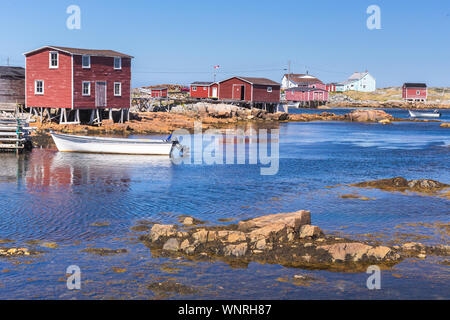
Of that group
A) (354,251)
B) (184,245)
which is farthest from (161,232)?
(354,251)

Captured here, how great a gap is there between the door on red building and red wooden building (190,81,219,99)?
4121 centimetres

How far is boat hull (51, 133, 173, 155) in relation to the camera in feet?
115

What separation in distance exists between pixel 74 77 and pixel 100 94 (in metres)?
3.88

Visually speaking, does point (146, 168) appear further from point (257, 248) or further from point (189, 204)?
point (257, 248)

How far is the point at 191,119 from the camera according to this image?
227ft

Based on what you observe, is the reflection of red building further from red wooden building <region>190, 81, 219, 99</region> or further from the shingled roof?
red wooden building <region>190, 81, 219, 99</region>

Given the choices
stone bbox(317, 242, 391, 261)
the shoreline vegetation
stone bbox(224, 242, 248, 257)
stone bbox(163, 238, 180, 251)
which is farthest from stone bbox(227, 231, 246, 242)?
the shoreline vegetation

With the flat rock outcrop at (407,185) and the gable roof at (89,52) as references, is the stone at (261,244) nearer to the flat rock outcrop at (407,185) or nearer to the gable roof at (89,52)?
the flat rock outcrop at (407,185)

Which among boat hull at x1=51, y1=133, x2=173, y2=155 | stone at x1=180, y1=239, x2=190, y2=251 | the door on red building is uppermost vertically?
the door on red building

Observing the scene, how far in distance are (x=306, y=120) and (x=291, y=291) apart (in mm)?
80061

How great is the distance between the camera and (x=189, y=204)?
20.5 metres

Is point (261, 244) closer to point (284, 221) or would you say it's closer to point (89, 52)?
point (284, 221)

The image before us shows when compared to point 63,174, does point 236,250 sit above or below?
below

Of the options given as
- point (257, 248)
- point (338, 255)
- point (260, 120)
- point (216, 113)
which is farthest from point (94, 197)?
point (260, 120)
